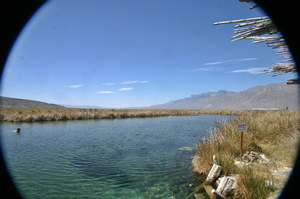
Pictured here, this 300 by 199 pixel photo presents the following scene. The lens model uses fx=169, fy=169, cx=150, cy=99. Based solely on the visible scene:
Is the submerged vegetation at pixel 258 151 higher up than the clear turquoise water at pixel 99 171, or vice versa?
the submerged vegetation at pixel 258 151

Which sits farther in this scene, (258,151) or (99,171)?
(99,171)

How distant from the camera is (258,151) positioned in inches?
246

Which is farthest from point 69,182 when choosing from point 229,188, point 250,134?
point 250,134

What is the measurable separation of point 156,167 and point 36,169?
4.92 metres

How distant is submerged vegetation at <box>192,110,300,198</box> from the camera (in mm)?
3932

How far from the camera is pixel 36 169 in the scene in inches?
271

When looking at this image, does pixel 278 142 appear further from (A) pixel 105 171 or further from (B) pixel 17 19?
(B) pixel 17 19

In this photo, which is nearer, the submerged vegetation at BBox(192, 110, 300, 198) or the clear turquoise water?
the submerged vegetation at BBox(192, 110, 300, 198)

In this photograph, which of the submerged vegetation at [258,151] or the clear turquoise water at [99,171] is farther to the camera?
the clear turquoise water at [99,171]

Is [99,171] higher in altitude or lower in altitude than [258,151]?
lower

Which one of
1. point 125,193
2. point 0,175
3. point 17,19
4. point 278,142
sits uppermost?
point 17,19

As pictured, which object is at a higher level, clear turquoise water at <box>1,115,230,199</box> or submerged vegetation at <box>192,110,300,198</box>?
submerged vegetation at <box>192,110,300,198</box>

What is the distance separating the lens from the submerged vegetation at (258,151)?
393 centimetres

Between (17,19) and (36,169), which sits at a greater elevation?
(17,19)
